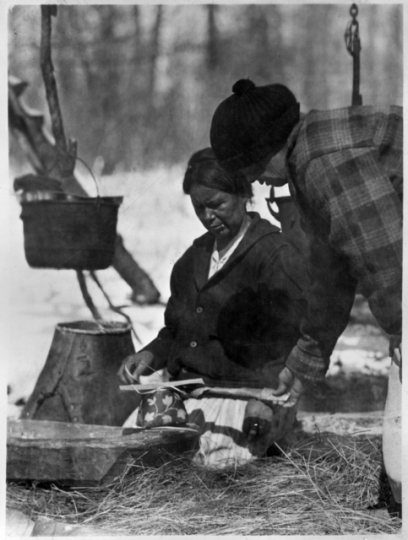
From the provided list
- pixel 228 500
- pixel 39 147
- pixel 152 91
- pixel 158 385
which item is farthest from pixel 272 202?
pixel 228 500

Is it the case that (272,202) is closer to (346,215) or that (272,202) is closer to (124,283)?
(346,215)

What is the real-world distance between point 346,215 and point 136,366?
1.15 meters

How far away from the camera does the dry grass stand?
10.9ft

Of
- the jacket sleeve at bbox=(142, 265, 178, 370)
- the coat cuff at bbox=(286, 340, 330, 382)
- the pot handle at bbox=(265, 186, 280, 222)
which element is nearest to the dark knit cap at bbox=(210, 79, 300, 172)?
the pot handle at bbox=(265, 186, 280, 222)

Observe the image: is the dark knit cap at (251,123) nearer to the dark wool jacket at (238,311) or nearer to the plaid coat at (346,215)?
the plaid coat at (346,215)

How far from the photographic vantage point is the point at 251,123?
3.32 meters

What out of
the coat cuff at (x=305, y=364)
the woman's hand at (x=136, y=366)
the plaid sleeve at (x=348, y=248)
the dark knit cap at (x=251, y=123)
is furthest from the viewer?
the woman's hand at (x=136, y=366)

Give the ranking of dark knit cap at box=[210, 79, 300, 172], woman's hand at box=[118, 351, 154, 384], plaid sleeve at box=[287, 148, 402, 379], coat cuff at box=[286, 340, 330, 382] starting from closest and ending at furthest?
plaid sleeve at box=[287, 148, 402, 379] → dark knit cap at box=[210, 79, 300, 172] → coat cuff at box=[286, 340, 330, 382] → woman's hand at box=[118, 351, 154, 384]

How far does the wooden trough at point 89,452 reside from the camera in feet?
10.9

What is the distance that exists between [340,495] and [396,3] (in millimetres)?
2139

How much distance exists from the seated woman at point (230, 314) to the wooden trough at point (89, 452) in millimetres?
154

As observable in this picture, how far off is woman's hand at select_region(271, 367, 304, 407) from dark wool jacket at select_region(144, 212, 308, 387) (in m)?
0.03

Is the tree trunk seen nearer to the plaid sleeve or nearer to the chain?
the plaid sleeve

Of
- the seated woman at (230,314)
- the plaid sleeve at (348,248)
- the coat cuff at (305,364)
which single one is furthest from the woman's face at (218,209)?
the coat cuff at (305,364)
